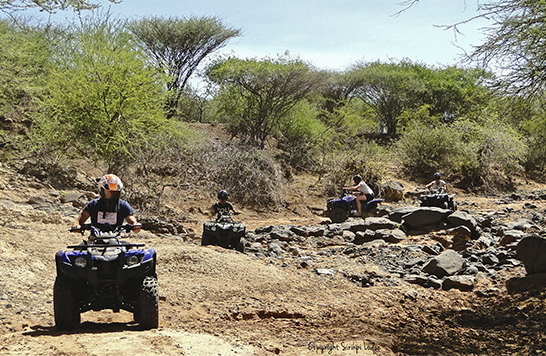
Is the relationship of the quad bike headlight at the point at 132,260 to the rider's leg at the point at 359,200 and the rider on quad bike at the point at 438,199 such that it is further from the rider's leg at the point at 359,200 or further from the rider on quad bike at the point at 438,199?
the rider on quad bike at the point at 438,199

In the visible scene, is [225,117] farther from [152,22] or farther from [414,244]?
[414,244]

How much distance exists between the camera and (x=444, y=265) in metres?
10.2

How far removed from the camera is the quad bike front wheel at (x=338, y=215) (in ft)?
53.6

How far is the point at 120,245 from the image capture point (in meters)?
5.28

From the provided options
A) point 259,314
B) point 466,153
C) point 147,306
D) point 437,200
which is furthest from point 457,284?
point 466,153

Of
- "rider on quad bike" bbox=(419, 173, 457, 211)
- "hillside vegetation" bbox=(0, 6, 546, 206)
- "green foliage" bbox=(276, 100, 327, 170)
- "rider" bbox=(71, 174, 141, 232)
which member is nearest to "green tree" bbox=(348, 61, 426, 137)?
"hillside vegetation" bbox=(0, 6, 546, 206)

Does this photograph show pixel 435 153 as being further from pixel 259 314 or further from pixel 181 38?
pixel 259 314

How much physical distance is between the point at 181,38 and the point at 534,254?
21.7m

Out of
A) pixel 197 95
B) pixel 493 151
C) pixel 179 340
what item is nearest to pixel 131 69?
pixel 179 340

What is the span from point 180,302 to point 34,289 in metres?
2.02

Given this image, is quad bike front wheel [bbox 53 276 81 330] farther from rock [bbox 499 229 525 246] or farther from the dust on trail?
rock [bbox 499 229 525 246]

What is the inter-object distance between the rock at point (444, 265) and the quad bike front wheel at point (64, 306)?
23.0 feet

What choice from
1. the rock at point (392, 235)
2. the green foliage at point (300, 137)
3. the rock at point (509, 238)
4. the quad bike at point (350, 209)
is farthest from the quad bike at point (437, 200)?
the green foliage at point (300, 137)

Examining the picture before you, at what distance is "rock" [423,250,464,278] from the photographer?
1012 centimetres
